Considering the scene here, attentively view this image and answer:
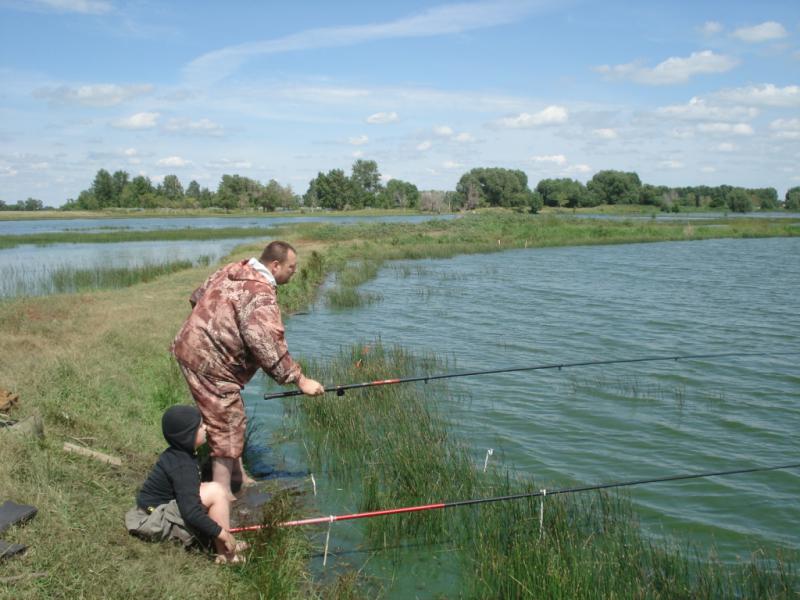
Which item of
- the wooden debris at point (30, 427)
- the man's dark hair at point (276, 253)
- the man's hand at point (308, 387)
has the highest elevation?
the man's dark hair at point (276, 253)

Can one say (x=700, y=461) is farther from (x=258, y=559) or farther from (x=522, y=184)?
(x=522, y=184)

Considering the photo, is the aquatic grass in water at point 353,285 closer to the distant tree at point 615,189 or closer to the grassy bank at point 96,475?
the grassy bank at point 96,475

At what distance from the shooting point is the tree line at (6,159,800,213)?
401ft

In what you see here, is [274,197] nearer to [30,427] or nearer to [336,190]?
[336,190]

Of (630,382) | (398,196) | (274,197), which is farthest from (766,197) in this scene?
(630,382)

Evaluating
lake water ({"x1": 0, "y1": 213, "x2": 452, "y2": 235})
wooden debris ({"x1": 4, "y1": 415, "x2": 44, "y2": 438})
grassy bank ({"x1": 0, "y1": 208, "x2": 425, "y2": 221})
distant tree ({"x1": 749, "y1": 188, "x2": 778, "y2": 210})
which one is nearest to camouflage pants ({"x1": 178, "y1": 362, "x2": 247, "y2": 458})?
wooden debris ({"x1": 4, "y1": 415, "x2": 44, "y2": 438})

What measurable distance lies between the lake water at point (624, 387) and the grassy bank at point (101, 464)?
1056 millimetres

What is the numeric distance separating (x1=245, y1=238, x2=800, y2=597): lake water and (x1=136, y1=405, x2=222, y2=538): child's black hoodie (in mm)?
1620

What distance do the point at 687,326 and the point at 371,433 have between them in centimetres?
1064

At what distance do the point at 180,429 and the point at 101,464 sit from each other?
5.08 feet

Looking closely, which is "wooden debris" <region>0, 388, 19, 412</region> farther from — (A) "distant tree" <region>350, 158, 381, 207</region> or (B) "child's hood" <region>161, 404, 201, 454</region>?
(A) "distant tree" <region>350, 158, 381, 207</region>

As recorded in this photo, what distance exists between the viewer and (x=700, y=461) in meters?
7.96

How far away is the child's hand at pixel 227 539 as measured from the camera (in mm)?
4570

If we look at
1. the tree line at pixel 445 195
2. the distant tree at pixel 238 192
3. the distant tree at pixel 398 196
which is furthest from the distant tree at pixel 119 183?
the distant tree at pixel 398 196
